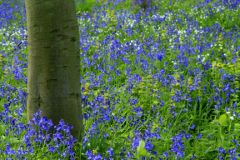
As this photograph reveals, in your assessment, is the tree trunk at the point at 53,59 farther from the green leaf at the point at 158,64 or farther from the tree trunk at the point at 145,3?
the tree trunk at the point at 145,3

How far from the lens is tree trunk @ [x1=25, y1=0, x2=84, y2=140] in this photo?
1911 mm

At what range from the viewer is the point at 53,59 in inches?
77.2

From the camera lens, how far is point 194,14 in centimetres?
691

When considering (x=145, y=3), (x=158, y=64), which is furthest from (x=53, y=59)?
(x=145, y=3)

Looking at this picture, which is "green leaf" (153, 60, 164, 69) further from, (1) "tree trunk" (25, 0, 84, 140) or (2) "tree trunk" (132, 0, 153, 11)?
(2) "tree trunk" (132, 0, 153, 11)

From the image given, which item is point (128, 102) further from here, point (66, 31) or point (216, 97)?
point (66, 31)

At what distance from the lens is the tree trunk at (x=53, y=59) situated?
6.27 feet

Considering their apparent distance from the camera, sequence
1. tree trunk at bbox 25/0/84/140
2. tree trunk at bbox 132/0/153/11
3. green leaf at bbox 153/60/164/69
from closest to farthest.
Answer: tree trunk at bbox 25/0/84/140 → green leaf at bbox 153/60/164/69 → tree trunk at bbox 132/0/153/11

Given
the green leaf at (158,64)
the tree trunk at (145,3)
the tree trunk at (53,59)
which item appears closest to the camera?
the tree trunk at (53,59)

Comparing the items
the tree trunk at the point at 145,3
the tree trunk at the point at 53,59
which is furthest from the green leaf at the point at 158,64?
the tree trunk at the point at 145,3

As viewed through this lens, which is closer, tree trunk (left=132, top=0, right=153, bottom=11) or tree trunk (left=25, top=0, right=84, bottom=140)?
tree trunk (left=25, top=0, right=84, bottom=140)

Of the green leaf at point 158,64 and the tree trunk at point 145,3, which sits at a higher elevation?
the tree trunk at point 145,3

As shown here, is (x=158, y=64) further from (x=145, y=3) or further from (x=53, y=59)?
(x=145, y=3)

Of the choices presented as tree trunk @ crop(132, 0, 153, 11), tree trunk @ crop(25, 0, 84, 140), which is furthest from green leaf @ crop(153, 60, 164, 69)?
Answer: tree trunk @ crop(132, 0, 153, 11)
